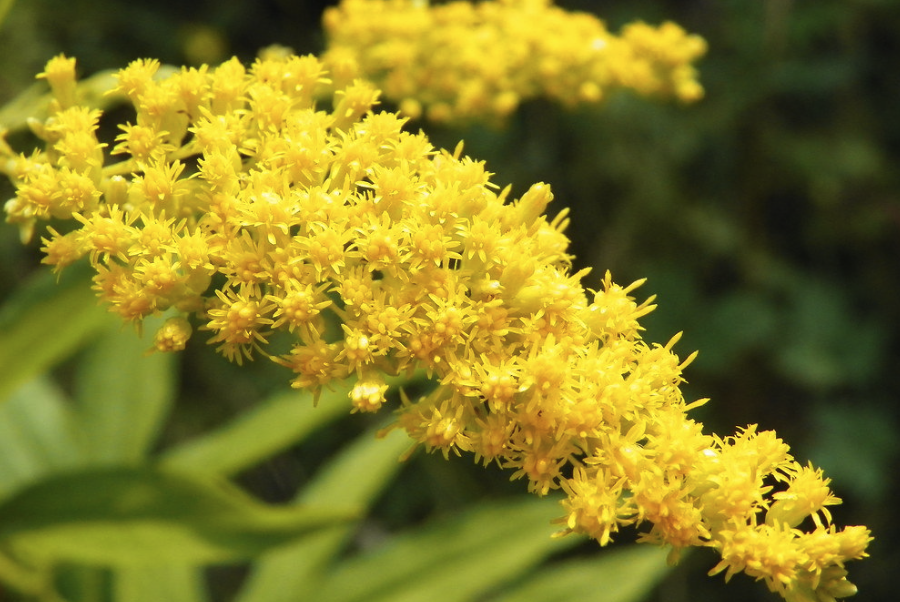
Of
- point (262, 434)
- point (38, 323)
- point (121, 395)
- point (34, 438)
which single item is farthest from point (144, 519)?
point (34, 438)

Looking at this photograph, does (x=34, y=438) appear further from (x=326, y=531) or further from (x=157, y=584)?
(x=326, y=531)

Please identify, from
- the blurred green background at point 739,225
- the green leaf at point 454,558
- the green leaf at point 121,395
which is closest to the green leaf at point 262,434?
the green leaf at point 121,395

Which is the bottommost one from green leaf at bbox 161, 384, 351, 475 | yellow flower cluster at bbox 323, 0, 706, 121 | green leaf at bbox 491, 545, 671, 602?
green leaf at bbox 491, 545, 671, 602

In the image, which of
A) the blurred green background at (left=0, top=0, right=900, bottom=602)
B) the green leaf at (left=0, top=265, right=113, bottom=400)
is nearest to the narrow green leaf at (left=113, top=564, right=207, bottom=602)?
the green leaf at (left=0, top=265, right=113, bottom=400)

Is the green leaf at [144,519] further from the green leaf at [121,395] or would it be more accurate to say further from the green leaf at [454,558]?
the green leaf at [454,558]

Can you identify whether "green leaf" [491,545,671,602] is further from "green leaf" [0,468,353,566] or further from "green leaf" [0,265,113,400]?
"green leaf" [0,265,113,400]

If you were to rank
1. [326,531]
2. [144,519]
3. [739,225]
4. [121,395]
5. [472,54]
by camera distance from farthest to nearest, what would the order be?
[739,225], [121,395], [326,531], [472,54], [144,519]

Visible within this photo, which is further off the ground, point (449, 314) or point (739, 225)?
point (739, 225)
